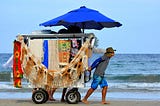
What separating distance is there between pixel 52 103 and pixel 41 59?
124 cm

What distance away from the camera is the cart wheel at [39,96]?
1252 centimetres

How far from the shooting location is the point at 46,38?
496 inches

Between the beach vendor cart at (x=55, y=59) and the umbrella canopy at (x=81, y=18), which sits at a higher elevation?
the umbrella canopy at (x=81, y=18)

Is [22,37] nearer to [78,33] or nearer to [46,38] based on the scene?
[46,38]

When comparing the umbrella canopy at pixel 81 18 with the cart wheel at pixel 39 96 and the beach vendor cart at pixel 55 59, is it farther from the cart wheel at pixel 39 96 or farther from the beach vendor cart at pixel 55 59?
the cart wheel at pixel 39 96

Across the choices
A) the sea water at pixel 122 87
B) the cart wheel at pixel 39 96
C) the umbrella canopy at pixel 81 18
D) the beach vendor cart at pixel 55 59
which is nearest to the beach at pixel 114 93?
the sea water at pixel 122 87

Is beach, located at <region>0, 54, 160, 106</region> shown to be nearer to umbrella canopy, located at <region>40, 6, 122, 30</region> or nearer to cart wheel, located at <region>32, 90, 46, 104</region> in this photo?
cart wheel, located at <region>32, 90, 46, 104</region>

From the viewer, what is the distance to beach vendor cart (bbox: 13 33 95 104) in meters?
12.3

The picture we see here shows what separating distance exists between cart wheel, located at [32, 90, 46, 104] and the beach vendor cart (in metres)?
0.18

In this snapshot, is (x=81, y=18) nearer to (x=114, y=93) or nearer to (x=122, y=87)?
(x=114, y=93)

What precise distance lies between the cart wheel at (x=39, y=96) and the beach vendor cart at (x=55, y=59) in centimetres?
18

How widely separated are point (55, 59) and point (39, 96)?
105 cm

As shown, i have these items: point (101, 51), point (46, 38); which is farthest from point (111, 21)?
point (46, 38)

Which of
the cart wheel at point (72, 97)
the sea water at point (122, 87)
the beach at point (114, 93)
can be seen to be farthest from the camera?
the sea water at point (122, 87)
